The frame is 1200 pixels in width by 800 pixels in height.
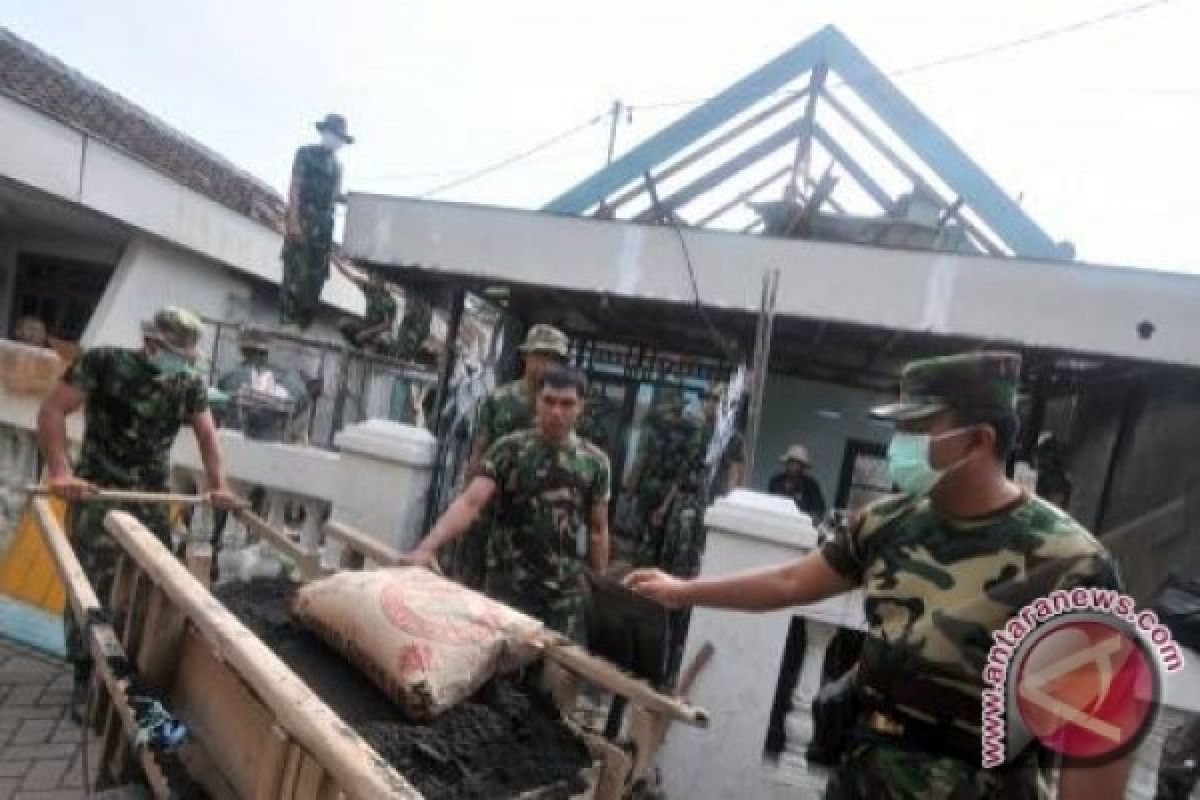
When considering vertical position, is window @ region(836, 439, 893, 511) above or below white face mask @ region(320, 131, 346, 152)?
below

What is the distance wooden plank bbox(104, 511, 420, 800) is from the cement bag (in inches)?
14.5

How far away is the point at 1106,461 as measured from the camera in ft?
23.5

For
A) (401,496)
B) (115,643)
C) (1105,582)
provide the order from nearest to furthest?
(1105,582) → (115,643) → (401,496)

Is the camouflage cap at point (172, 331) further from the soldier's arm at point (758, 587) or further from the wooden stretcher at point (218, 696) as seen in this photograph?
the soldier's arm at point (758, 587)

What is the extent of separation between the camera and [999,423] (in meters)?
1.56

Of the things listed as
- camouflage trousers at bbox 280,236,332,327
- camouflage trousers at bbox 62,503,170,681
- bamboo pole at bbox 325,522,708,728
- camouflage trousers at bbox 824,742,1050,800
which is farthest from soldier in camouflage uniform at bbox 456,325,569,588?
camouflage trousers at bbox 280,236,332,327

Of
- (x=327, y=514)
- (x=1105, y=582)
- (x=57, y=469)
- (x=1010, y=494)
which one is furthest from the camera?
(x=327, y=514)

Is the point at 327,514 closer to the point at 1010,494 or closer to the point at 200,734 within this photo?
the point at 200,734

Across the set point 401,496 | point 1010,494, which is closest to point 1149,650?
point 1010,494

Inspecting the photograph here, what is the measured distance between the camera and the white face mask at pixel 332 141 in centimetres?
616

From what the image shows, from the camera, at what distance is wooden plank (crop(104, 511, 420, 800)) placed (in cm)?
104

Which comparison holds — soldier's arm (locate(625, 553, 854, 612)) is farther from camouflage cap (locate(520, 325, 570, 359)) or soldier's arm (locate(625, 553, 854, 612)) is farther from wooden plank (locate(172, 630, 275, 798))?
camouflage cap (locate(520, 325, 570, 359))

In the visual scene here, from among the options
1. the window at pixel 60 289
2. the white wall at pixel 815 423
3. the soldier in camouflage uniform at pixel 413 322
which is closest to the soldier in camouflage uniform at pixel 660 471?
the white wall at pixel 815 423

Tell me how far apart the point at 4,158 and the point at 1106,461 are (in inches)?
490
